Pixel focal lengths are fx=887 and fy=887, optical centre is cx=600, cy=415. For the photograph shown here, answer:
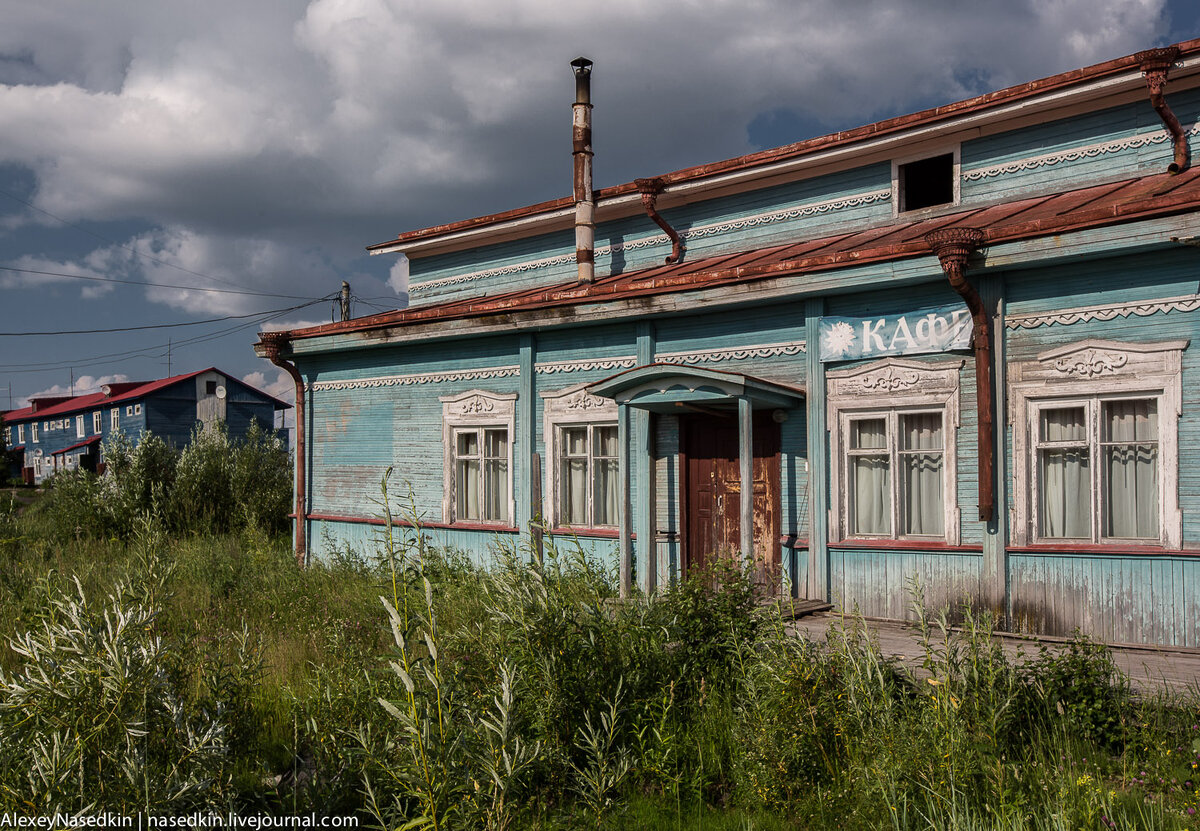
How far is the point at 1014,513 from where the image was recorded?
7559 mm

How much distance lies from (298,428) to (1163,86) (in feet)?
38.3

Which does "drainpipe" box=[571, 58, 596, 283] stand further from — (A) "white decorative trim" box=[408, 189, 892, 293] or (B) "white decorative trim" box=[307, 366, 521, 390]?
(B) "white decorative trim" box=[307, 366, 521, 390]

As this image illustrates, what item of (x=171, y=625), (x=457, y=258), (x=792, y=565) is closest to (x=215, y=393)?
(x=457, y=258)

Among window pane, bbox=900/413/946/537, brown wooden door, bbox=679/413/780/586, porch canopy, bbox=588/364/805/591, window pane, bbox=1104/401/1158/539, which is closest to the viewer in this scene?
window pane, bbox=1104/401/1158/539

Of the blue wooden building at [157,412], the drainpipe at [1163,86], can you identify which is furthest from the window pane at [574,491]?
the blue wooden building at [157,412]

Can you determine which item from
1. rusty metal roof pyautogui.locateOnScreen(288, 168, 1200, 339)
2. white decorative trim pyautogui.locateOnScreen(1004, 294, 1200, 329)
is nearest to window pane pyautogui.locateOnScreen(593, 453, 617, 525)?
rusty metal roof pyautogui.locateOnScreen(288, 168, 1200, 339)

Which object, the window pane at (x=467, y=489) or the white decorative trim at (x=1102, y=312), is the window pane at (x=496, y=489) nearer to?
the window pane at (x=467, y=489)

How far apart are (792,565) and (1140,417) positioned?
3.33 metres

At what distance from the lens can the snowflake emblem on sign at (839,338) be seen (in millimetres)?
8492

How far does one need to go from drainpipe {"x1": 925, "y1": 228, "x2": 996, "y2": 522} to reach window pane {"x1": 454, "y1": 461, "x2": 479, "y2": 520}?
640cm

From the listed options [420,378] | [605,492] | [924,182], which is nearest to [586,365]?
[605,492]

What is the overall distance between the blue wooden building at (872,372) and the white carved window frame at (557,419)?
38 mm

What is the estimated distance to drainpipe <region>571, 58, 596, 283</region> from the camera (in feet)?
39.6

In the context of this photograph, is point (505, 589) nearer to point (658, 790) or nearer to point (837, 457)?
point (658, 790)
